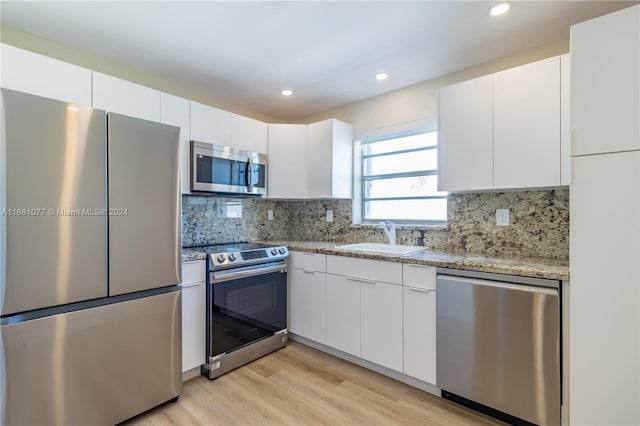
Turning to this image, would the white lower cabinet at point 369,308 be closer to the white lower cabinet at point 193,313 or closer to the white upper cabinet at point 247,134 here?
the white lower cabinet at point 193,313

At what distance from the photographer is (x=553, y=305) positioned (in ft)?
5.26

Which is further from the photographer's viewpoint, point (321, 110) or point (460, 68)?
point (321, 110)

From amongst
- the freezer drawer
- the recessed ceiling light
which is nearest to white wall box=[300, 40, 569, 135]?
the recessed ceiling light

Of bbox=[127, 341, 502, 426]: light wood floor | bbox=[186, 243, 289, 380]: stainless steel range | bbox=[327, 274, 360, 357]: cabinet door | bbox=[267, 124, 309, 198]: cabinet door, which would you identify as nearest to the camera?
bbox=[127, 341, 502, 426]: light wood floor

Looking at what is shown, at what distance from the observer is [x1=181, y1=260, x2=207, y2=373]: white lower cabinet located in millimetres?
2189

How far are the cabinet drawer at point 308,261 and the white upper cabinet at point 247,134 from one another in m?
1.11

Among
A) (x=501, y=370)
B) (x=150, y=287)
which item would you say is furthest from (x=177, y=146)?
(x=501, y=370)

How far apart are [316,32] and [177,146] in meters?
1.19

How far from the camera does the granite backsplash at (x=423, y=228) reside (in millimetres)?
2125

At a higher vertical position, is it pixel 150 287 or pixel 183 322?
pixel 150 287

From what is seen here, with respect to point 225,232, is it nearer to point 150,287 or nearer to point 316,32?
point 150,287

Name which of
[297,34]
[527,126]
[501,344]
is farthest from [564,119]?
[297,34]

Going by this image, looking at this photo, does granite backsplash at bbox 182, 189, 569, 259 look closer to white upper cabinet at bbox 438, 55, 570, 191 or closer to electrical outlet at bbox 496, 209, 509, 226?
electrical outlet at bbox 496, 209, 509, 226

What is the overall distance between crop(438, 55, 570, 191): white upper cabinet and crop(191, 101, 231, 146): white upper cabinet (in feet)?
5.99
